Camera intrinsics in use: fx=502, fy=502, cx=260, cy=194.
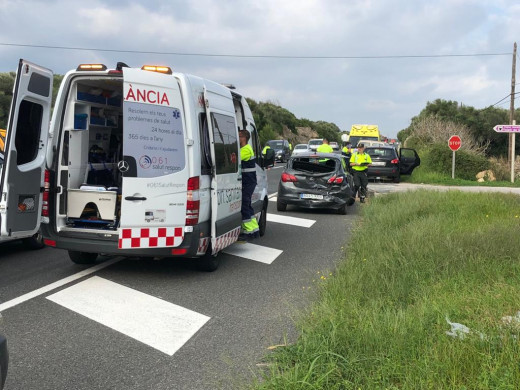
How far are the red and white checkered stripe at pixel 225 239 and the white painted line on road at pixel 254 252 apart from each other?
1.82ft

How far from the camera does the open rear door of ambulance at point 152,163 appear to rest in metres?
5.39

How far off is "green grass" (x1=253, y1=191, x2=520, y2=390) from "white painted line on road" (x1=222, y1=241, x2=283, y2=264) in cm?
119

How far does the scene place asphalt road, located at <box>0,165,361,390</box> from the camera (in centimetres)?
359

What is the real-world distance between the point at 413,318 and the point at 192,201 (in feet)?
8.95

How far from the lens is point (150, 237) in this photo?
553cm

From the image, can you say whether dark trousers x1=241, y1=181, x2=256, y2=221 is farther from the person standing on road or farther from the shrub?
the shrub

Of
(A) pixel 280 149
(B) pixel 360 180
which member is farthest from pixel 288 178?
(A) pixel 280 149

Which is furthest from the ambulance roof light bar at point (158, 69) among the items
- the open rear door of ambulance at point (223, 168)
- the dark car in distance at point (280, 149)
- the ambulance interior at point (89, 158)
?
the dark car in distance at point (280, 149)

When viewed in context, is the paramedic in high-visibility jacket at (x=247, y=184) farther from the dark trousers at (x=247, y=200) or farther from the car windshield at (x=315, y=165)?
the car windshield at (x=315, y=165)

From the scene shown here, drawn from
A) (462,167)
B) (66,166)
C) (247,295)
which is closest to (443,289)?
(247,295)

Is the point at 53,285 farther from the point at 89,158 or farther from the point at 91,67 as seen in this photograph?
the point at 91,67

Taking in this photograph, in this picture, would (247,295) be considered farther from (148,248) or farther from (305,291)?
(148,248)

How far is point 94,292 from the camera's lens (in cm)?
546

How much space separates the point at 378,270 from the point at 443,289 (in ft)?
2.92
